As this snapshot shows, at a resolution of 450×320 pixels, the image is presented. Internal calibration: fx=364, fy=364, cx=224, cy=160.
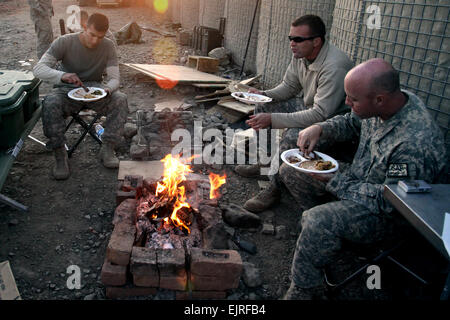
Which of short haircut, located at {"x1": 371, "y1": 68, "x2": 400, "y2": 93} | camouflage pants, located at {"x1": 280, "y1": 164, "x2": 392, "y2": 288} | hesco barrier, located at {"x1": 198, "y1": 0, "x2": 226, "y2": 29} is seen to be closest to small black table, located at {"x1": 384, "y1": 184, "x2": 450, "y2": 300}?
camouflage pants, located at {"x1": 280, "y1": 164, "x2": 392, "y2": 288}

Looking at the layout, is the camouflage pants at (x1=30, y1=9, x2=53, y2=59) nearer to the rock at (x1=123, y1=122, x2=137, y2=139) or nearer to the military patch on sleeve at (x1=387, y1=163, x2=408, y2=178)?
the rock at (x1=123, y1=122, x2=137, y2=139)

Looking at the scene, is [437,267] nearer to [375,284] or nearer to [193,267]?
[375,284]

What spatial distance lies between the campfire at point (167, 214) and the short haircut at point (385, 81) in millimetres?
1918

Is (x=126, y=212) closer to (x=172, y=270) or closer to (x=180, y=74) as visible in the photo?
(x=172, y=270)

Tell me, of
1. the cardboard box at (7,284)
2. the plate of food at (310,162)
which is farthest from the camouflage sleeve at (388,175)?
the cardboard box at (7,284)

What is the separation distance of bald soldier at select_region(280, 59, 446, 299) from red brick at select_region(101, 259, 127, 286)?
50.1 inches

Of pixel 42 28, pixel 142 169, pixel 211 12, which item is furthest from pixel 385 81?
pixel 211 12

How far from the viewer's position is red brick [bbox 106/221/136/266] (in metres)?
2.81

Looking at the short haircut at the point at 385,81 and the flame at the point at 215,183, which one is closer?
the short haircut at the point at 385,81

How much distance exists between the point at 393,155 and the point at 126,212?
2324mm

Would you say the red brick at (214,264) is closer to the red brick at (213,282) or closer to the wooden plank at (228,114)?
the red brick at (213,282)

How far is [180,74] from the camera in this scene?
8.14m

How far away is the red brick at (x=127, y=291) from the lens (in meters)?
2.85

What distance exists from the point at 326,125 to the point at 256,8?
6323 mm
